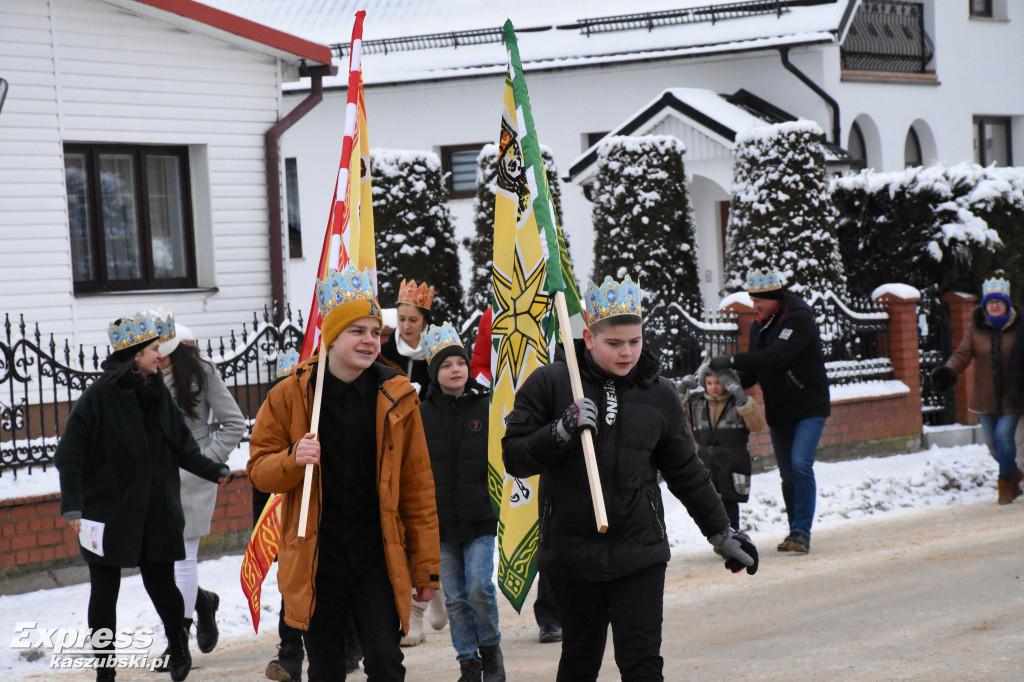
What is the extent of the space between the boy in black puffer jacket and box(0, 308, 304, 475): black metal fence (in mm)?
3115

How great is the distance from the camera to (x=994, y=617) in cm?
738

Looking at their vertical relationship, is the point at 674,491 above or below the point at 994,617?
above

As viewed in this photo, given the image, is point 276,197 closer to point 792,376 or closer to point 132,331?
point 792,376

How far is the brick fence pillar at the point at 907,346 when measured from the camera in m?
14.8

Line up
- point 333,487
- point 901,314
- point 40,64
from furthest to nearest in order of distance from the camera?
point 901,314 < point 40,64 < point 333,487

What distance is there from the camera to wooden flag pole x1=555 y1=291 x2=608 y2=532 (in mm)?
4668

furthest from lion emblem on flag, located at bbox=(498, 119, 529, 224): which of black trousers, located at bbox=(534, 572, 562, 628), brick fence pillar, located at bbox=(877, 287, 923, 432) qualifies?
brick fence pillar, located at bbox=(877, 287, 923, 432)

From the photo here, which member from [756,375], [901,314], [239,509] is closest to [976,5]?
[901,314]

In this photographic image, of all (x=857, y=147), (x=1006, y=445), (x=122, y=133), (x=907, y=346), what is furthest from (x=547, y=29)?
(x=1006, y=445)

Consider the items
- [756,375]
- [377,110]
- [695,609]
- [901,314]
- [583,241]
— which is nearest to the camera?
[695,609]

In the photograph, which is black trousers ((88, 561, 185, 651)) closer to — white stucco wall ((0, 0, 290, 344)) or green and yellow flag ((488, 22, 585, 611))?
green and yellow flag ((488, 22, 585, 611))

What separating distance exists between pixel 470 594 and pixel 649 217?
11.8 meters

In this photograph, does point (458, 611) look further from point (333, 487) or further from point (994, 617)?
point (994, 617)

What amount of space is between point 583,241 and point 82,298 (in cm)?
1337
